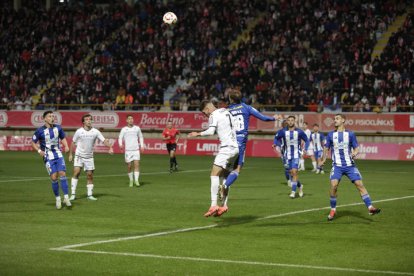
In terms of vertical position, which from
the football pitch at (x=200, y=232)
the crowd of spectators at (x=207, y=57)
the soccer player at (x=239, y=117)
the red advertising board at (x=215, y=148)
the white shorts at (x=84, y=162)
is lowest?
the football pitch at (x=200, y=232)

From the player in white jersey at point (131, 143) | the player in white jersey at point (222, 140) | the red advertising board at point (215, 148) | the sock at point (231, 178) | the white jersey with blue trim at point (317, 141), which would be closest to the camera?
the player in white jersey at point (222, 140)

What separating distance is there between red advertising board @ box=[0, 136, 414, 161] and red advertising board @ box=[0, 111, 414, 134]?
1.02 metres

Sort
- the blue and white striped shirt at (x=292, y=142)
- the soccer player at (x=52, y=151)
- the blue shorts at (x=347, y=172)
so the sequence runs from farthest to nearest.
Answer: the blue and white striped shirt at (x=292, y=142)
the soccer player at (x=52, y=151)
the blue shorts at (x=347, y=172)

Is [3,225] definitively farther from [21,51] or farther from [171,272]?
[21,51]

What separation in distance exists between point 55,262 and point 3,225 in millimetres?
4502

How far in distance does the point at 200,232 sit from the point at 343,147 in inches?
157

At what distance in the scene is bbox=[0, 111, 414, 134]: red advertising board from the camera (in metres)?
44.0

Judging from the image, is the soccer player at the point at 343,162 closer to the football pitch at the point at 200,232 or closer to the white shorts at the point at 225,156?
the football pitch at the point at 200,232

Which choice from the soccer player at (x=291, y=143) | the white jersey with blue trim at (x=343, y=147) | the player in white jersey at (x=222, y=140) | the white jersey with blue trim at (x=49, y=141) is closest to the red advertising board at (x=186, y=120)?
the soccer player at (x=291, y=143)

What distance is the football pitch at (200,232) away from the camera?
1166 cm

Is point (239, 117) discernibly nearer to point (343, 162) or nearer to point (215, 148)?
point (343, 162)

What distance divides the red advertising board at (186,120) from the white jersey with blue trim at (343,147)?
27236 millimetres

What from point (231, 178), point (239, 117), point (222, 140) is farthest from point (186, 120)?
point (222, 140)

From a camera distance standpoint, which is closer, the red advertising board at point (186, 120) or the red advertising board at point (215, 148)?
the red advertising board at point (215, 148)
